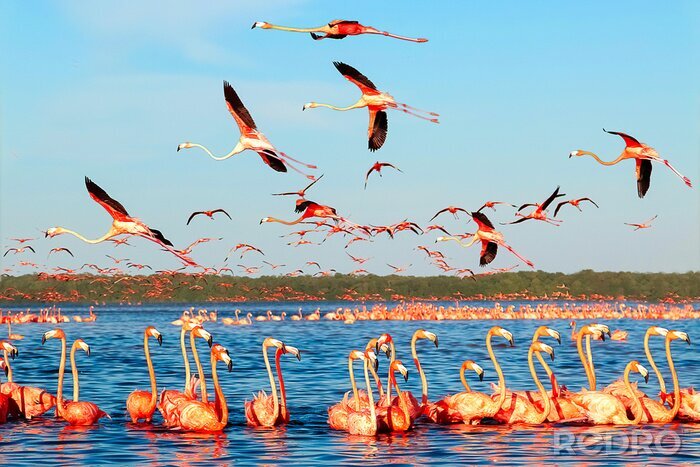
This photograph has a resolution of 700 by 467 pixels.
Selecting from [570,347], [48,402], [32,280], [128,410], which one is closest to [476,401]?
[128,410]

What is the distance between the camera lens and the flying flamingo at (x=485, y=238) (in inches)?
893

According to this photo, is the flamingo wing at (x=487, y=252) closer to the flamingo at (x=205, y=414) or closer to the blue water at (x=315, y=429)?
the blue water at (x=315, y=429)

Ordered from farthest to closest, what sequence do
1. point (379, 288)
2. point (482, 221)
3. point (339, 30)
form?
point (379, 288) < point (482, 221) < point (339, 30)

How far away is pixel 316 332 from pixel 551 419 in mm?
34686

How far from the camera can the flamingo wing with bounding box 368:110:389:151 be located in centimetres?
1925

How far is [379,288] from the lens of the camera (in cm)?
14038

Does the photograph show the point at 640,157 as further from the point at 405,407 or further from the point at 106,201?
the point at 106,201

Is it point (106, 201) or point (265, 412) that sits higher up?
point (106, 201)

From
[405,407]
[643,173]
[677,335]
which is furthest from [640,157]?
[405,407]

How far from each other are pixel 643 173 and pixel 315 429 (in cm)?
797

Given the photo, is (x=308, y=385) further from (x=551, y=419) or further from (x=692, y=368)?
(x=692, y=368)

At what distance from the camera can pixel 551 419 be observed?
778 inches

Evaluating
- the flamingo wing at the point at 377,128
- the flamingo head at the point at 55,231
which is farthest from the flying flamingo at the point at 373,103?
the flamingo head at the point at 55,231

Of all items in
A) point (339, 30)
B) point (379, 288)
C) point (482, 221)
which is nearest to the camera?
point (339, 30)
